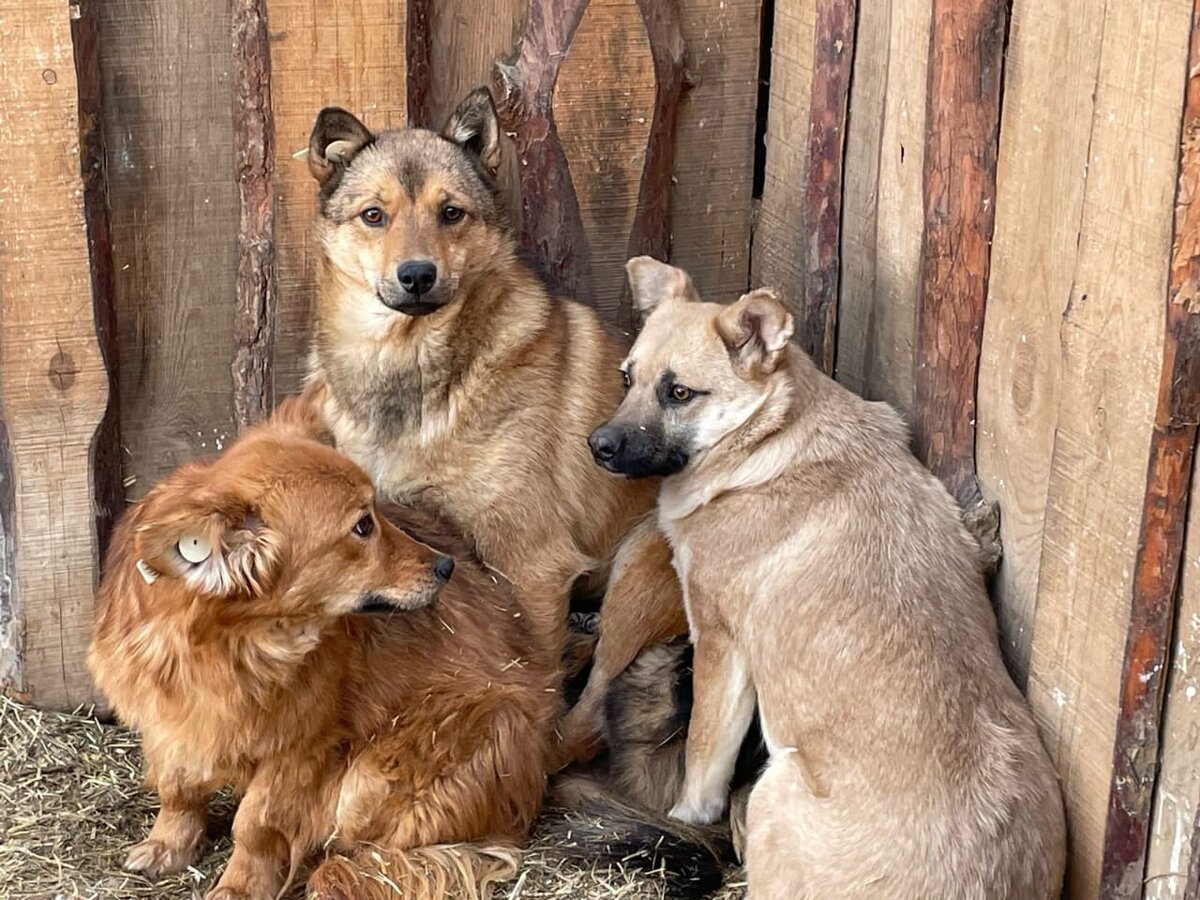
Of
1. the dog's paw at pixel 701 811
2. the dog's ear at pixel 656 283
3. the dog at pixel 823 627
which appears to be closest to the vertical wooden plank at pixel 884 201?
the dog at pixel 823 627

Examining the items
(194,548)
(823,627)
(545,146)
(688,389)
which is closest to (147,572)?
(194,548)

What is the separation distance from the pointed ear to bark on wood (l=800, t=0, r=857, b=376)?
2191 mm

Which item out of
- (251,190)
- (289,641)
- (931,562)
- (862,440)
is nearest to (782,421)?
(862,440)

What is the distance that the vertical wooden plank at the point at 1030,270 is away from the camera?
395cm

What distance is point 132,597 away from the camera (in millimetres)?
4215

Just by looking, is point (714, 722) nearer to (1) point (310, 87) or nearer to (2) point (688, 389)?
(2) point (688, 389)

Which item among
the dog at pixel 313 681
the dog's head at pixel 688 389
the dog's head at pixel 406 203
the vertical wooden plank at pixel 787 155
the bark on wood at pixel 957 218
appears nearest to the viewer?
the dog at pixel 313 681

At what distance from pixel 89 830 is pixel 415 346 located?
1928mm

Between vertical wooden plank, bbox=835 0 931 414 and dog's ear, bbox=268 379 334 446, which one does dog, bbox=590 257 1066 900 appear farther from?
dog's ear, bbox=268 379 334 446

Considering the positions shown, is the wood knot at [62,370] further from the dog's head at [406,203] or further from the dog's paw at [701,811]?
the dog's paw at [701,811]

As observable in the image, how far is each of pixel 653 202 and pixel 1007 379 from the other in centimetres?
173

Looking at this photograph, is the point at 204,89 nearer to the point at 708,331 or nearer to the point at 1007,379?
the point at 708,331

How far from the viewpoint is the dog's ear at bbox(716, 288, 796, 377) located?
4.55m

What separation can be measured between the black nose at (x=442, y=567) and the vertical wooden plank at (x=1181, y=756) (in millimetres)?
1999
